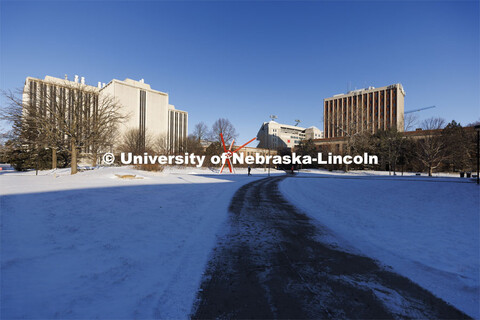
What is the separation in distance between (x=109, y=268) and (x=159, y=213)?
4057 mm

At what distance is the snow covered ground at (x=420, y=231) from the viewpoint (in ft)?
12.2

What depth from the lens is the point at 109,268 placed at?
377 centimetres

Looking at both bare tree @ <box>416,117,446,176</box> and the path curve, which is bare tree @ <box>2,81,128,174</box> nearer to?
the path curve

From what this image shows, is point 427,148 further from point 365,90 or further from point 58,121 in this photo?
point 365,90

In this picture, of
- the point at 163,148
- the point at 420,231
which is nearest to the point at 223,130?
the point at 163,148

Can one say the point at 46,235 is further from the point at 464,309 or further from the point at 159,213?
the point at 464,309

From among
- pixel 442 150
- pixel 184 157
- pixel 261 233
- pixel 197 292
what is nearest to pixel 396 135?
pixel 442 150

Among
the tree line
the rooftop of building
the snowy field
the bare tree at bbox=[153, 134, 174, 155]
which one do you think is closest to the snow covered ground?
the snowy field

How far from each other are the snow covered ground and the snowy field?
395 centimetres

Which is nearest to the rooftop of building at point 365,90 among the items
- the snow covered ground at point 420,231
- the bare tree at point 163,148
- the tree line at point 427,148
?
the tree line at point 427,148

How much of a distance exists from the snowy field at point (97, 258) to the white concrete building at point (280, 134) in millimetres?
118665

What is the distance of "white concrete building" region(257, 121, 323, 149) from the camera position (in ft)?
438

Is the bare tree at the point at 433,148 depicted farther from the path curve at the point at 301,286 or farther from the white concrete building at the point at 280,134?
the white concrete building at the point at 280,134

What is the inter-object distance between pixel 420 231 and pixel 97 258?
28.7 ft
